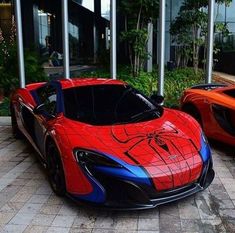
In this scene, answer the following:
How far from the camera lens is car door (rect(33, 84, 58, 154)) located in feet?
16.5

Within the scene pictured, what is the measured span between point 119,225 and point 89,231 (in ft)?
0.99

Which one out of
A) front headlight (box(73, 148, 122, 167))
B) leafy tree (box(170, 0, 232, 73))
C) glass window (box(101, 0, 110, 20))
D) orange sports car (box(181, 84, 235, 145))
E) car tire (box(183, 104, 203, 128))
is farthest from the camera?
glass window (box(101, 0, 110, 20))

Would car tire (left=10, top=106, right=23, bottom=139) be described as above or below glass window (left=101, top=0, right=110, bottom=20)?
below

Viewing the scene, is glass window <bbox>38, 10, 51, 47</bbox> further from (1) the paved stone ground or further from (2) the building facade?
(1) the paved stone ground

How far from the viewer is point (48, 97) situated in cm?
561

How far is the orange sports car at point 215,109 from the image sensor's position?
233 inches

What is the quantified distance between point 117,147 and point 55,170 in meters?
0.91

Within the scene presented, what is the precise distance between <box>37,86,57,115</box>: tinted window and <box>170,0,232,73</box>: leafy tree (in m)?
8.34

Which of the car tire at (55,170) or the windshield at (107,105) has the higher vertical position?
the windshield at (107,105)

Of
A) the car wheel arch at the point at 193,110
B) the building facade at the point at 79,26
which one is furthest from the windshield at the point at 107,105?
the building facade at the point at 79,26

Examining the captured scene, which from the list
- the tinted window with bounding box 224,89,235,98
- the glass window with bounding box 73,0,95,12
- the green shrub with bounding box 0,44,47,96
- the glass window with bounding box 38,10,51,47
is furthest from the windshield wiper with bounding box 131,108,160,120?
the glass window with bounding box 38,10,51,47

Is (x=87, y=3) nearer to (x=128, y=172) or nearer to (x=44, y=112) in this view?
(x=44, y=112)

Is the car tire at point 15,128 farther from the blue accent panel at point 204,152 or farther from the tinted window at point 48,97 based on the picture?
the blue accent panel at point 204,152

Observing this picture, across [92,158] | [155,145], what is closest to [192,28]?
[155,145]
